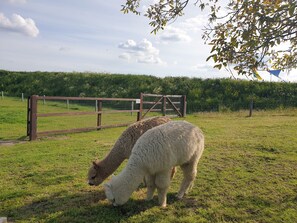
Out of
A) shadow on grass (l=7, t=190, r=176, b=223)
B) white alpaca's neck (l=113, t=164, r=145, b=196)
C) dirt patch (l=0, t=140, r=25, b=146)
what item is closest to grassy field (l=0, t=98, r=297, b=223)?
shadow on grass (l=7, t=190, r=176, b=223)

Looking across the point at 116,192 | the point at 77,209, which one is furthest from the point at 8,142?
the point at 116,192

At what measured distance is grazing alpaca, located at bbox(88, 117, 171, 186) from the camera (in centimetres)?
546

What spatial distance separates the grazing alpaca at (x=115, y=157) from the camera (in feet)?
17.9

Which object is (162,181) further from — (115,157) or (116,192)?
(115,157)

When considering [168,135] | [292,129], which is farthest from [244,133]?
[168,135]

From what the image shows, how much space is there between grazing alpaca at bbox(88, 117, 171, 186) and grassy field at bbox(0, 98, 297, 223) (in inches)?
11.4

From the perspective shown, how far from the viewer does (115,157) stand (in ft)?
18.5

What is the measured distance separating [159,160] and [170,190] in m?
1.23

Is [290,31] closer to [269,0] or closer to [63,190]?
[269,0]

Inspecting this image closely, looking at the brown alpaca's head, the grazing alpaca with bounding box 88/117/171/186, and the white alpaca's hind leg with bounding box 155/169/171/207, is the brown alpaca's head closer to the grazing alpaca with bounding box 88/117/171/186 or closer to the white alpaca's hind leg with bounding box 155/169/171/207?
the grazing alpaca with bounding box 88/117/171/186

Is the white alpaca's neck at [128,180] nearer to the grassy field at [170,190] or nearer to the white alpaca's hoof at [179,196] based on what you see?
the grassy field at [170,190]

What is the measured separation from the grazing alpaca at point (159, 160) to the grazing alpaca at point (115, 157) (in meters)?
0.78

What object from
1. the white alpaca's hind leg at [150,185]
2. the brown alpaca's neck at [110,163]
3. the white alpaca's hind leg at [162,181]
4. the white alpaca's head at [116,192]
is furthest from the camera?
the brown alpaca's neck at [110,163]

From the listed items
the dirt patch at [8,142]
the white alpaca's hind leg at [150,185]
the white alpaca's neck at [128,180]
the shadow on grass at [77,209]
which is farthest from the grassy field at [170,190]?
the white alpaca's neck at [128,180]
